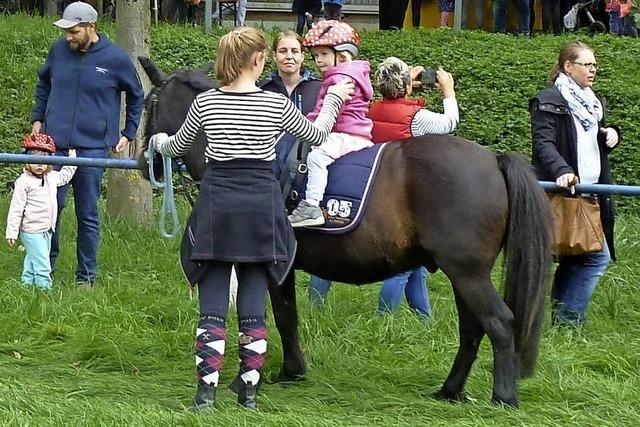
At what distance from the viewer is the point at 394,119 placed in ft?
21.0

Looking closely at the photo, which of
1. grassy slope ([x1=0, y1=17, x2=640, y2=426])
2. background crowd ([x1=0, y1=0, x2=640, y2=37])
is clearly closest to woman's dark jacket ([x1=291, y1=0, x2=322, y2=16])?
background crowd ([x1=0, y1=0, x2=640, y2=37])

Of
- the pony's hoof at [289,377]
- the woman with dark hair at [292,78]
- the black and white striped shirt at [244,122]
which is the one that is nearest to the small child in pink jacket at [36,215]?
the woman with dark hair at [292,78]

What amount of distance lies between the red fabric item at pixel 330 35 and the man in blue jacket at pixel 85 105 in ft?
8.07

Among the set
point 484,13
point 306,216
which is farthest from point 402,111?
point 484,13

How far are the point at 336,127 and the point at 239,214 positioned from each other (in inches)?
33.9

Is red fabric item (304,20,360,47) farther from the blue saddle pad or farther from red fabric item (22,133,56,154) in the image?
red fabric item (22,133,56,154)

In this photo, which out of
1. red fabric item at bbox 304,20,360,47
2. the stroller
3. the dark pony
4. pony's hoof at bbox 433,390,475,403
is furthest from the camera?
the stroller

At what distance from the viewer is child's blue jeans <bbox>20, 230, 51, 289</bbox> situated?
800 centimetres

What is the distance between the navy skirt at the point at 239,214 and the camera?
5.32m

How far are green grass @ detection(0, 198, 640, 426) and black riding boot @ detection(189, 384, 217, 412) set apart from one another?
70 mm

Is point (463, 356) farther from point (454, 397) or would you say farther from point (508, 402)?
point (508, 402)

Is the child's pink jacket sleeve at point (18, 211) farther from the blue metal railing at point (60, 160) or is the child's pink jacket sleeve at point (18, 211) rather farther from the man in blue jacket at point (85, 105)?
the blue metal railing at point (60, 160)

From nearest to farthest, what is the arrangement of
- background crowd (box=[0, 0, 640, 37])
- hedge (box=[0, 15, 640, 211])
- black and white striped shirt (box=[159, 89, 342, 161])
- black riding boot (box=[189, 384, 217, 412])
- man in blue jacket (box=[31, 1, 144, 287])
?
black and white striped shirt (box=[159, 89, 342, 161])
black riding boot (box=[189, 384, 217, 412])
man in blue jacket (box=[31, 1, 144, 287])
hedge (box=[0, 15, 640, 211])
background crowd (box=[0, 0, 640, 37])

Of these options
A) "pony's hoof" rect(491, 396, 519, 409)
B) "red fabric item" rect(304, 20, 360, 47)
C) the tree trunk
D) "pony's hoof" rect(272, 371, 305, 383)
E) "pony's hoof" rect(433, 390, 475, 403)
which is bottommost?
"pony's hoof" rect(272, 371, 305, 383)
